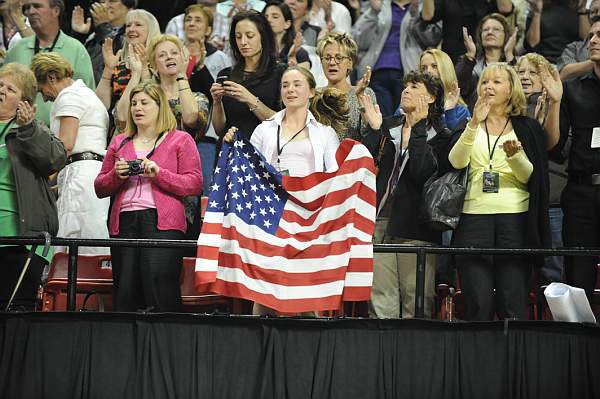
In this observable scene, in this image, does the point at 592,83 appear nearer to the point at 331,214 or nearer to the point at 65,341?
the point at 331,214

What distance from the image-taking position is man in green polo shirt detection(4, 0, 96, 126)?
34.6 feet

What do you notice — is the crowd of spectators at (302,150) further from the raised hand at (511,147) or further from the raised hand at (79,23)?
the raised hand at (79,23)

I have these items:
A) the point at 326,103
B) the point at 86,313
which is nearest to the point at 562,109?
the point at 326,103

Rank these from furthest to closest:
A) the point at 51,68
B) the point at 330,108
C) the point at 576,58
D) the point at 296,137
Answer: the point at 576,58 → the point at 51,68 → the point at 330,108 → the point at 296,137

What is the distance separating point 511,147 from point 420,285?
1195 millimetres

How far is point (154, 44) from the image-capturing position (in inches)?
375

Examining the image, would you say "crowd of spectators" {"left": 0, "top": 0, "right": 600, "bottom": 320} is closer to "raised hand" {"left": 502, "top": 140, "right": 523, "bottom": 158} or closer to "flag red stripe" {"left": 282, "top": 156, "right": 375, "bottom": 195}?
"raised hand" {"left": 502, "top": 140, "right": 523, "bottom": 158}

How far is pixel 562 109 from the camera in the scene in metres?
8.60

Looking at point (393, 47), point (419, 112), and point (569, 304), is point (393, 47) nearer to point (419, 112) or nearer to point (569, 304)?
point (419, 112)

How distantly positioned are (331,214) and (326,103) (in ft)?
3.71

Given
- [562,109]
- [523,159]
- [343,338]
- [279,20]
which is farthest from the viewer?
[279,20]

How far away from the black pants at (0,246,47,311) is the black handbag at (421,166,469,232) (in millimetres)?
2499

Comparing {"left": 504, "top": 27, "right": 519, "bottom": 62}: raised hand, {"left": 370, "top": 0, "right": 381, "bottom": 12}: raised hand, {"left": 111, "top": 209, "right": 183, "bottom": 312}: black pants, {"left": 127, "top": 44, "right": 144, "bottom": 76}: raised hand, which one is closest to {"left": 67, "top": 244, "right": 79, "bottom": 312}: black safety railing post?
{"left": 111, "top": 209, "right": 183, "bottom": 312}: black pants

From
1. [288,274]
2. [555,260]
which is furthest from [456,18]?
[288,274]
